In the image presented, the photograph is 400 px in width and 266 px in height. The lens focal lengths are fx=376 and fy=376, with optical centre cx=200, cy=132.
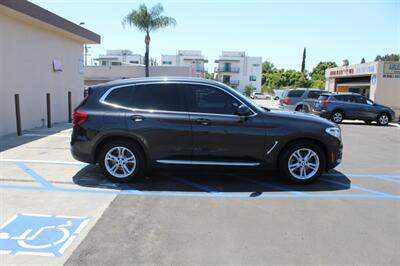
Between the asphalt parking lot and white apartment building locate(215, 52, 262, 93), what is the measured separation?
92427 mm

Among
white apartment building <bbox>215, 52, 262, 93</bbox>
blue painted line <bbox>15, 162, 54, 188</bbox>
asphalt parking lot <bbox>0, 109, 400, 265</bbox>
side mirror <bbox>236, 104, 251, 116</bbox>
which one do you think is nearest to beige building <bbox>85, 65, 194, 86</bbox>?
blue painted line <bbox>15, 162, 54, 188</bbox>

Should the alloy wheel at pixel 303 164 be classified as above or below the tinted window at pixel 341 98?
below

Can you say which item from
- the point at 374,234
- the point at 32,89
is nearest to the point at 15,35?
the point at 32,89

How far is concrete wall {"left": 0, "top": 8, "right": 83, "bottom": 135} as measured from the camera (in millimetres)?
10945

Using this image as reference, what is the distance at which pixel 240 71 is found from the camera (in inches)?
3935

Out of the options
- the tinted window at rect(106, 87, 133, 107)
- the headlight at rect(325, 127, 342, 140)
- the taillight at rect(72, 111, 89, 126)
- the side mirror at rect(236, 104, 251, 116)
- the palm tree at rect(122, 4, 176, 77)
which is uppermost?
→ the palm tree at rect(122, 4, 176, 77)

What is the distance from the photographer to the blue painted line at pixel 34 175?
20.3ft

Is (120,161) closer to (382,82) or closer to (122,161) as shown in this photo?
(122,161)

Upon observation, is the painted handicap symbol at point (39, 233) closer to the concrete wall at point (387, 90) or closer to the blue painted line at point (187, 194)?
the blue painted line at point (187, 194)

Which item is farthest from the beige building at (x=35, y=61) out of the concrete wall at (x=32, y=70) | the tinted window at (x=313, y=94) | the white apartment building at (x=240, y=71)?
the white apartment building at (x=240, y=71)

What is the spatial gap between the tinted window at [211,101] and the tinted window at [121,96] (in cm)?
106

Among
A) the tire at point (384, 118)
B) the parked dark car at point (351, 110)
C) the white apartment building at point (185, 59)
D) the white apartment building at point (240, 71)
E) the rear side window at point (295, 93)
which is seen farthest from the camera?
the white apartment building at point (185, 59)

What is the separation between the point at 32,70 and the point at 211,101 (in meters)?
8.63

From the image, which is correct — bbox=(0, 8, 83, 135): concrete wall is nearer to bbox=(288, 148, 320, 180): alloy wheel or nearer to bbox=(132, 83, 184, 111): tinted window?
bbox=(132, 83, 184, 111): tinted window
